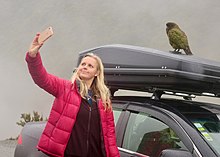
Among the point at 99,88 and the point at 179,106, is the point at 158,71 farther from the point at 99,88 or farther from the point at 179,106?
the point at 99,88

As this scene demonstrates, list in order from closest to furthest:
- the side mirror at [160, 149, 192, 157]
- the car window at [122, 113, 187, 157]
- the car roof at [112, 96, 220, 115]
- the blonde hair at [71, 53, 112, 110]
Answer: the side mirror at [160, 149, 192, 157] < the blonde hair at [71, 53, 112, 110] < the car window at [122, 113, 187, 157] < the car roof at [112, 96, 220, 115]

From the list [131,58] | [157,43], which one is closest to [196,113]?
[131,58]

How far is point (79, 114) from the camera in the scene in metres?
3.02

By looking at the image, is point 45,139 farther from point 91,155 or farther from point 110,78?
point 110,78

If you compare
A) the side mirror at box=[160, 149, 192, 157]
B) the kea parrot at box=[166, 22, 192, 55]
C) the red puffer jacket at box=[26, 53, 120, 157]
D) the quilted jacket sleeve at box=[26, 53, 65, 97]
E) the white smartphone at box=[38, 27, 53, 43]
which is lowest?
the side mirror at box=[160, 149, 192, 157]

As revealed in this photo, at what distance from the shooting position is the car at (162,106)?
3234mm

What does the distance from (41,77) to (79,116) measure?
0.40 metres

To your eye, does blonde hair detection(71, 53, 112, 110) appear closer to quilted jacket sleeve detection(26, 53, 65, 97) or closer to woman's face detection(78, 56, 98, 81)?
woman's face detection(78, 56, 98, 81)

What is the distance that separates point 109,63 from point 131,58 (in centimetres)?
31

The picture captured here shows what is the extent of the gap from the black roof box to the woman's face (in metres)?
0.58

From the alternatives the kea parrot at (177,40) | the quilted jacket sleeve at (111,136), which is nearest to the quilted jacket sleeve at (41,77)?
the quilted jacket sleeve at (111,136)

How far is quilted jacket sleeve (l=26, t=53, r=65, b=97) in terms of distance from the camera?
285 cm

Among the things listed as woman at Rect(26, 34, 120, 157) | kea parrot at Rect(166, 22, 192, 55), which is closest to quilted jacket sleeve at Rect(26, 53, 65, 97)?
woman at Rect(26, 34, 120, 157)

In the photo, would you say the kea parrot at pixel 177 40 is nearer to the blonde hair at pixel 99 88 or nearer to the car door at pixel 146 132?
the car door at pixel 146 132
